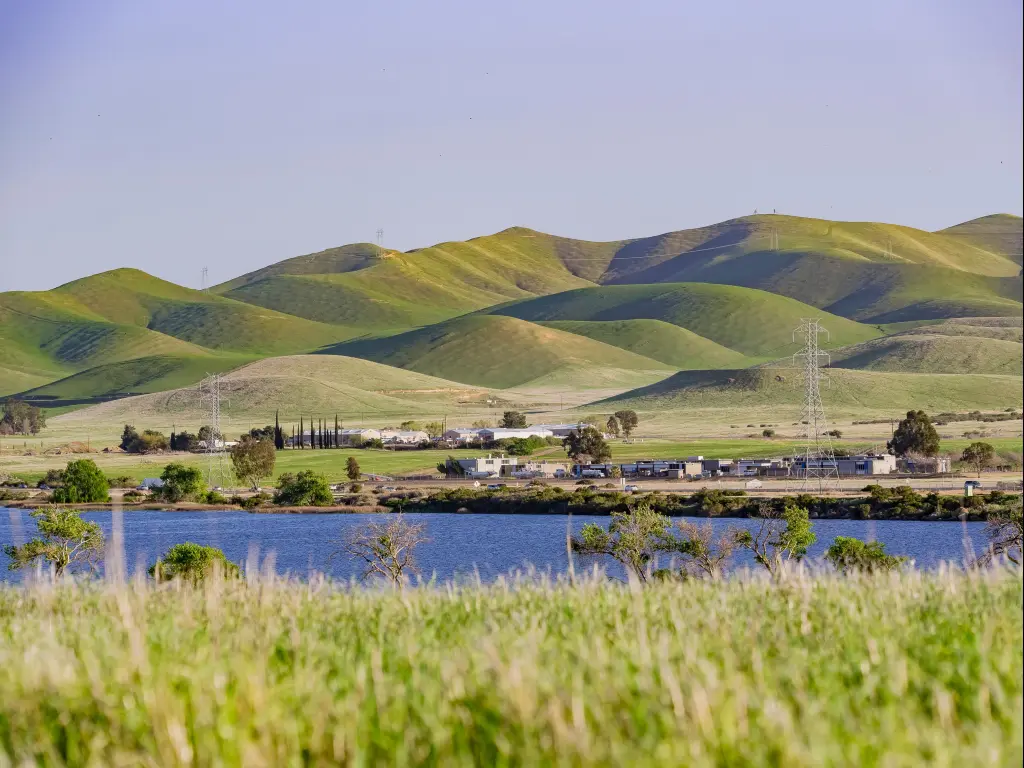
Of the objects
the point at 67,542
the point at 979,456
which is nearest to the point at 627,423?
the point at 979,456

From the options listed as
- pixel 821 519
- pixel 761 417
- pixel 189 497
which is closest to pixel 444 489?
pixel 189 497

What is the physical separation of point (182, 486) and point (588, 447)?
38.6m

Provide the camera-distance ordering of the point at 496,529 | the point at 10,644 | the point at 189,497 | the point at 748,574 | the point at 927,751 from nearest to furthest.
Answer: the point at 927,751 → the point at 10,644 → the point at 748,574 → the point at 496,529 → the point at 189,497

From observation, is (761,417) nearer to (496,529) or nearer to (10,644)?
(496,529)

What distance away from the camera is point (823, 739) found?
7.50 metres

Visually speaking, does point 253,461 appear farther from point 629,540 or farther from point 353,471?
point 629,540

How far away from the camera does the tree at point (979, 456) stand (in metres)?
97.2

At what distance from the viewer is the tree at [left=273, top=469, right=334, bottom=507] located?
9725 cm

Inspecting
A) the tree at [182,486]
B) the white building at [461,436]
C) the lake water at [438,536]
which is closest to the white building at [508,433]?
the white building at [461,436]

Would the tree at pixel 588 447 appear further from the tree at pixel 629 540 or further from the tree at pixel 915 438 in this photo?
the tree at pixel 629 540

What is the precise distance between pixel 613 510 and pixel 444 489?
66.3ft

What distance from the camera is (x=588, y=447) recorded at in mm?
126812

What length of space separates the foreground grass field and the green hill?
15965cm

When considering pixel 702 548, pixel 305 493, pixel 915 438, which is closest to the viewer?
pixel 702 548
